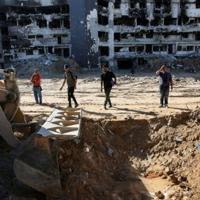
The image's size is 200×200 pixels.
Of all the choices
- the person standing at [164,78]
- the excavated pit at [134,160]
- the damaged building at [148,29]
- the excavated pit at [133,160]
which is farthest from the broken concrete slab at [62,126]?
the damaged building at [148,29]

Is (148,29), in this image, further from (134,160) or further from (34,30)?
(134,160)

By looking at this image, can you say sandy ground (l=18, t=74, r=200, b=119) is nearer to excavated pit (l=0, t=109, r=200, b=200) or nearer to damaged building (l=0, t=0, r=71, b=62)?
excavated pit (l=0, t=109, r=200, b=200)

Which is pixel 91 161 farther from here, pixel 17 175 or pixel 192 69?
pixel 192 69

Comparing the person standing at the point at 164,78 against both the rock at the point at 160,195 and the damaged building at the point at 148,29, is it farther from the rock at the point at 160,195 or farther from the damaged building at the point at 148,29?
the damaged building at the point at 148,29

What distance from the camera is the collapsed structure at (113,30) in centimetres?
4644

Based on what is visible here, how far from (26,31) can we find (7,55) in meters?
3.51

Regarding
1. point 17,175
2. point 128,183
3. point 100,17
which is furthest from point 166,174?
point 100,17

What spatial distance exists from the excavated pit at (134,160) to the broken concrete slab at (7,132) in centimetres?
134

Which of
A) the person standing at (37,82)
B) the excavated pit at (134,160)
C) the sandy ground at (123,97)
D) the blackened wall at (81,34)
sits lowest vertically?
the excavated pit at (134,160)

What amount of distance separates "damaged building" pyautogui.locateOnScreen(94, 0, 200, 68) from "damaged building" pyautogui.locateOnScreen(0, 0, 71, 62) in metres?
4.78

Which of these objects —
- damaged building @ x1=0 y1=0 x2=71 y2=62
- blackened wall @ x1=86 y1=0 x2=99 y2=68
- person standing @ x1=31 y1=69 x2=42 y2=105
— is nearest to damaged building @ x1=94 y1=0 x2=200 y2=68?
blackened wall @ x1=86 y1=0 x2=99 y2=68

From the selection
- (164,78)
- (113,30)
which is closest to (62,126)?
(164,78)

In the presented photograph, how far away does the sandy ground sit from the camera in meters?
16.8

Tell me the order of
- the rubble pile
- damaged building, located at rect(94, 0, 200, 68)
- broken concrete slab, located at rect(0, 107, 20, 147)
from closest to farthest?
broken concrete slab, located at rect(0, 107, 20, 147)
the rubble pile
damaged building, located at rect(94, 0, 200, 68)
